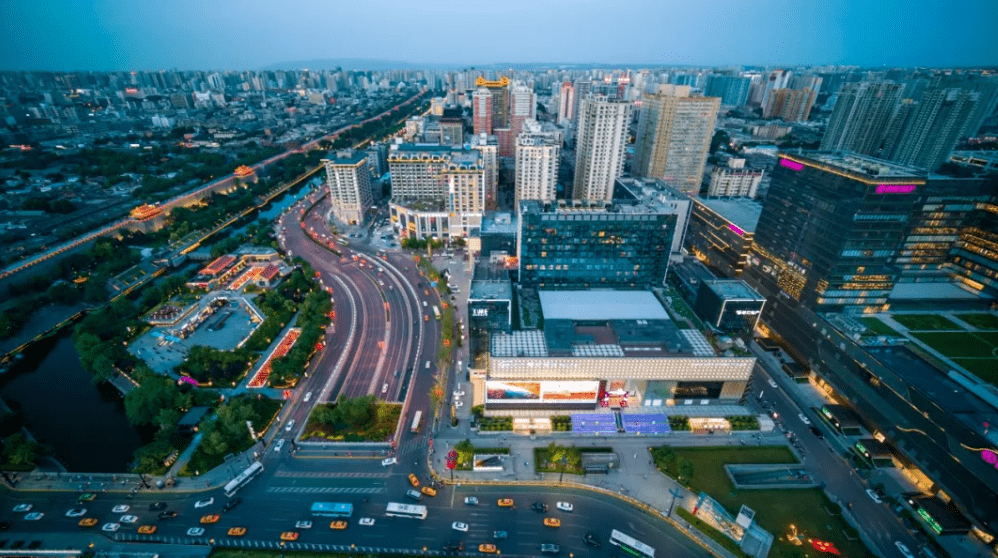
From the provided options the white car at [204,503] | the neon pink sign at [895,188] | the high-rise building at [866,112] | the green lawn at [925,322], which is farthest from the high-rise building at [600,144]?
the white car at [204,503]

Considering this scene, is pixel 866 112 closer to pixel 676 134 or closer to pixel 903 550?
pixel 676 134

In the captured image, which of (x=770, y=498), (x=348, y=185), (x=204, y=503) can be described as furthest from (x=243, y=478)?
(x=348, y=185)

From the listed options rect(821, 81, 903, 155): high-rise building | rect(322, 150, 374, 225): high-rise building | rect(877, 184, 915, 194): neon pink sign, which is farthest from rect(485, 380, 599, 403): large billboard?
rect(821, 81, 903, 155): high-rise building

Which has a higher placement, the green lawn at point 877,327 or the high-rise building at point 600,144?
the high-rise building at point 600,144

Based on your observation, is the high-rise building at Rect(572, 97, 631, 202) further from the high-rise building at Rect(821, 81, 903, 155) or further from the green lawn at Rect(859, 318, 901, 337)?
the high-rise building at Rect(821, 81, 903, 155)

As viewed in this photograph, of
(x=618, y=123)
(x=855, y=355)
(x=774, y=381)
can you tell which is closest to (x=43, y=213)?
(x=618, y=123)

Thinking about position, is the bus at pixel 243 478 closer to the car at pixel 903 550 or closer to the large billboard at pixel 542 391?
the large billboard at pixel 542 391
